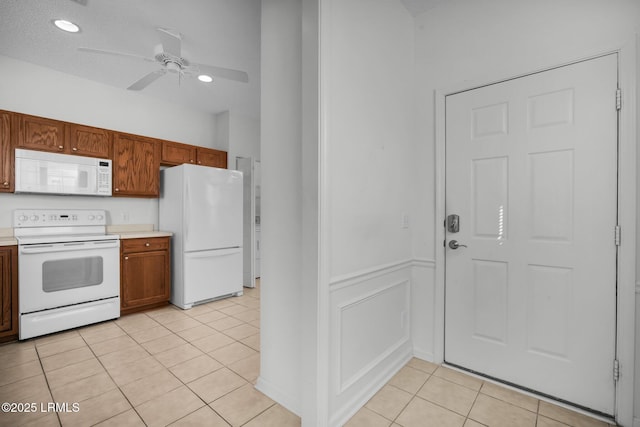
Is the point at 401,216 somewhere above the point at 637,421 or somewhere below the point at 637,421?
above

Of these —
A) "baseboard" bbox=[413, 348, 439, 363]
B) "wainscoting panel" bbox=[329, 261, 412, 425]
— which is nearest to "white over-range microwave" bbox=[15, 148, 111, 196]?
"wainscoting panel" bbox=[329, 261, 412, 425]

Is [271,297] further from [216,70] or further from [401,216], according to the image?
[216,70]

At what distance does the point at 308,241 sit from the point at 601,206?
170 centimetres

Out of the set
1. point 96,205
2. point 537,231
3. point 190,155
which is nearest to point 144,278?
point 96,205

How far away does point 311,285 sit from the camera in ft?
5.07

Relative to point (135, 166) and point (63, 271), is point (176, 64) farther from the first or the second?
point (63, 271)

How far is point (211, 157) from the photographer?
14.8 feet

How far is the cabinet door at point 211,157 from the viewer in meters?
4.39

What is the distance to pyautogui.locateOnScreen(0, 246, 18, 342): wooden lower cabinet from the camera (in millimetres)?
2572

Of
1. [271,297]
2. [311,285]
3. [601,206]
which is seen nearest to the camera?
[311,285]

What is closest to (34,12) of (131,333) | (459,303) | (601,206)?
(131,333)

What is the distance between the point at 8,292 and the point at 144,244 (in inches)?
46.1

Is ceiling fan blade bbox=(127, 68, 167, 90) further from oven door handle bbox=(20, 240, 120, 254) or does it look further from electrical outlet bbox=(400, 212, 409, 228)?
electrical outlet bbox=(400, 212, 409, 228)

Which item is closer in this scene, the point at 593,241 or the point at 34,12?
the point at 593,241
